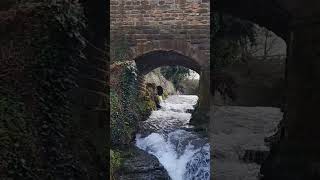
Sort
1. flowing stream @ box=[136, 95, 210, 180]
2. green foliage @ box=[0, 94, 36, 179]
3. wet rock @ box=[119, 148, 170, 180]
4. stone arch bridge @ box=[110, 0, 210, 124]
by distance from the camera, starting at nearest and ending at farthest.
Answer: green foliage @ box=[0, 94, 36, 179], wet rock @ box=[119, 148, 170, 180], stone arch bridge @ box=[110, 0, 210, 124], flowing stream @ box=[136, 95, 210, 180]

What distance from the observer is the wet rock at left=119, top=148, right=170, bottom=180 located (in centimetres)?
972

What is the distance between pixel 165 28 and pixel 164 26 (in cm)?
6

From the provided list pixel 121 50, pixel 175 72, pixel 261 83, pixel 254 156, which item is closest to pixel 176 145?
pixel 121 50

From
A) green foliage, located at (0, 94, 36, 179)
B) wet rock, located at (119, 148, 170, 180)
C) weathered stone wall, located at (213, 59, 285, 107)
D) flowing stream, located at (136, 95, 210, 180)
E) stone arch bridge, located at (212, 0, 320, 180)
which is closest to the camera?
green foliage, located at (0, 94, 36, 179)

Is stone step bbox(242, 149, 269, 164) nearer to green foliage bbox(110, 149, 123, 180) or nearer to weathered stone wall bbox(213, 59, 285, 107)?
weathered stone wall bbox(213, 59, 285, 107)

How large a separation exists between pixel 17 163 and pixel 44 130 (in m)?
0.41

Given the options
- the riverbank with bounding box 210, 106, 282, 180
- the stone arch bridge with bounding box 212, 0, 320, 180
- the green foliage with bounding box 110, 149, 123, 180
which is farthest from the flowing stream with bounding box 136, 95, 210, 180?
the stone arch bridge with bounding box 212, 0, 320, 180

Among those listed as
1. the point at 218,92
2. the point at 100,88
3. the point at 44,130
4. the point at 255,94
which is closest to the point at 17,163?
the point at 44,130

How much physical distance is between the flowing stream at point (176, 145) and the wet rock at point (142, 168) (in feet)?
2.13

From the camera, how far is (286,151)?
14.6ft

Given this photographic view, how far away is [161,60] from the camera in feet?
38.1

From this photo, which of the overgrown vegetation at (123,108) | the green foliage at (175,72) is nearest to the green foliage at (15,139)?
the overgrown vegetation at (123,108)

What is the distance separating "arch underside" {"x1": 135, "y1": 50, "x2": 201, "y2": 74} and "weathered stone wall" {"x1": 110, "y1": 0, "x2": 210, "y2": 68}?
0.76 ft

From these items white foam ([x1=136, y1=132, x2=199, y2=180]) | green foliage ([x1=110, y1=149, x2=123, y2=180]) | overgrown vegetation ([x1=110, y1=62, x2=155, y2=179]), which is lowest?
white foam ([x1=136, y1=132, x2=199, y2=180])
